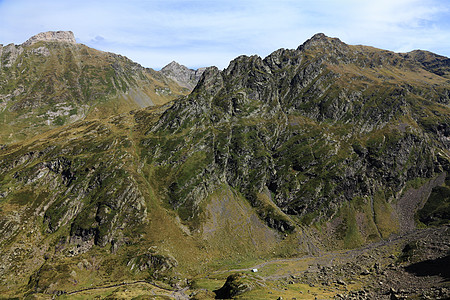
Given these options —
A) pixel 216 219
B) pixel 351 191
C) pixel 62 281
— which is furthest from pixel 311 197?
pixel 62 281

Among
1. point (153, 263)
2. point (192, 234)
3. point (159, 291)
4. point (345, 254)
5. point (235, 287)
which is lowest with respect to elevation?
point (159, 291)

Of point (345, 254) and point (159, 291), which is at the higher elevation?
point (345, 254)

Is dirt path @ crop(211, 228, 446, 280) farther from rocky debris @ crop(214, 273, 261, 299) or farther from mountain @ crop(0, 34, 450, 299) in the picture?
rocky debris @ crop(214, 273, 261, 299)

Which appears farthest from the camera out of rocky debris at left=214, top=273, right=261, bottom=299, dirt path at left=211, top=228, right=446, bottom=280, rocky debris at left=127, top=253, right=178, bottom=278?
dirt path at left=211, top=228, right=446, bottom=280

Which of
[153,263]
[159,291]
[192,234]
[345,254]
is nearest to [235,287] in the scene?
[159,291]

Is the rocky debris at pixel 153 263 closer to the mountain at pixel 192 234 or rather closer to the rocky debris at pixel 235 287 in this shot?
the mountain at pixel 192 234

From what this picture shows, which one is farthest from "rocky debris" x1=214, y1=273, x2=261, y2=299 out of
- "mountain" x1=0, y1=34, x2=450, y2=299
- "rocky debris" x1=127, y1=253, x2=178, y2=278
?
"rocky debris" x1=127, y1=253, x2=178, y2=278

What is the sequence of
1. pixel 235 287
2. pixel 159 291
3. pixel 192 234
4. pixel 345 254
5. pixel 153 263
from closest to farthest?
1. pixel 235 287
2. pixel 159 291
3. pixel 153 263
4. pixel 345 254
5. pixel 192 234

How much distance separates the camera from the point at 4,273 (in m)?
120

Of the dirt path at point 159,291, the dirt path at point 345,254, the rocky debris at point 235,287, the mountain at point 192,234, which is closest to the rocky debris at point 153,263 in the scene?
the mountain at point 192,234

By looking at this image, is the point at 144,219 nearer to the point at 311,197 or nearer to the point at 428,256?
the point at 311,197

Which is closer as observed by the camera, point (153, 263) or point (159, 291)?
point (159, 291)

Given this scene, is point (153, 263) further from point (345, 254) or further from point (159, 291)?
point (345, 254)

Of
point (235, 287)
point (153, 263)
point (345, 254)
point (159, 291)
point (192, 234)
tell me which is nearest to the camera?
point (235, 287)
